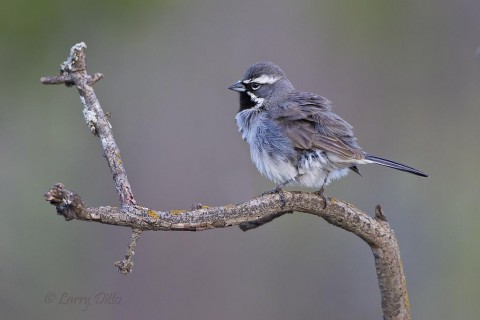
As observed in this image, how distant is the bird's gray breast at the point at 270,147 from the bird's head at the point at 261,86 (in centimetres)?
22

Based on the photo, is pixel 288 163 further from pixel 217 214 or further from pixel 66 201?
pixel 66 201

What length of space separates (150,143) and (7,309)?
2550 mm

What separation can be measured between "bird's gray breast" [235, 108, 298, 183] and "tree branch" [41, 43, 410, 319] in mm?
858

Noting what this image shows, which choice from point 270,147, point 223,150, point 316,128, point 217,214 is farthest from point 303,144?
point 223,150

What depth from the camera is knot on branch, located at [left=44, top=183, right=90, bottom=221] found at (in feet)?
12.5

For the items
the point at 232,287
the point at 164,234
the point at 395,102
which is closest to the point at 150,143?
the point at 164,234

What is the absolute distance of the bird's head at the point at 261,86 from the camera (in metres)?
6.84

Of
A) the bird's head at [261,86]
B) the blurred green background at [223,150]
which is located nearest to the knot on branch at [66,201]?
the bird's head at [261,86]

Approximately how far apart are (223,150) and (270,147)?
336 centimetres

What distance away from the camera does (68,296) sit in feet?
27.3

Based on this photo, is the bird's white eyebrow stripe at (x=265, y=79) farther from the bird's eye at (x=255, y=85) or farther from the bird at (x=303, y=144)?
the bird at (x=303, y=144)

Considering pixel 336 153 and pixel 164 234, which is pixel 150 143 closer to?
pixel 164 234

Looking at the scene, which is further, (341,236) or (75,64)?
(341,236)

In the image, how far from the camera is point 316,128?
6156 millimetres
